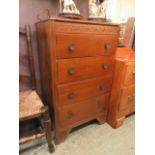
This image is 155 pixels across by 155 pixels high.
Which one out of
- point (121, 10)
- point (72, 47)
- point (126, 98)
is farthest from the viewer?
point (121, 10)

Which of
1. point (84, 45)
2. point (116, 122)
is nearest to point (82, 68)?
point (84, 45)

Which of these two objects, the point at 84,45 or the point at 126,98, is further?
the point at 126,98

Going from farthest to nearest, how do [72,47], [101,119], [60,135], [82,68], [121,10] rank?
[121,10]
[101,119]
[60,135]
[82,68]
[72,47]

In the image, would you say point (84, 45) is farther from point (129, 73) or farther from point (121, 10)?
point (121, 10)

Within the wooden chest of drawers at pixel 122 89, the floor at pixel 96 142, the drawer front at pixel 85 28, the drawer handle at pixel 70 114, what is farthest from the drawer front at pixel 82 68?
the floor at pixel 96 142

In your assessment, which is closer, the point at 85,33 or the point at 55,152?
the point at 85,33

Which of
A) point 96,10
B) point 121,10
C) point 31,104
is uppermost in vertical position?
point 121,10

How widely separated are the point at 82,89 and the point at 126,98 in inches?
21.4

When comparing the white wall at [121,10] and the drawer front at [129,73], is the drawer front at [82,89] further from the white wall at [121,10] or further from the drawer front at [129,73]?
the white wall at [121,10]

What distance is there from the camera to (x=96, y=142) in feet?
4.76

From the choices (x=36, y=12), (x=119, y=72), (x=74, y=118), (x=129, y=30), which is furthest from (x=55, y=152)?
(x=129, y=30)
